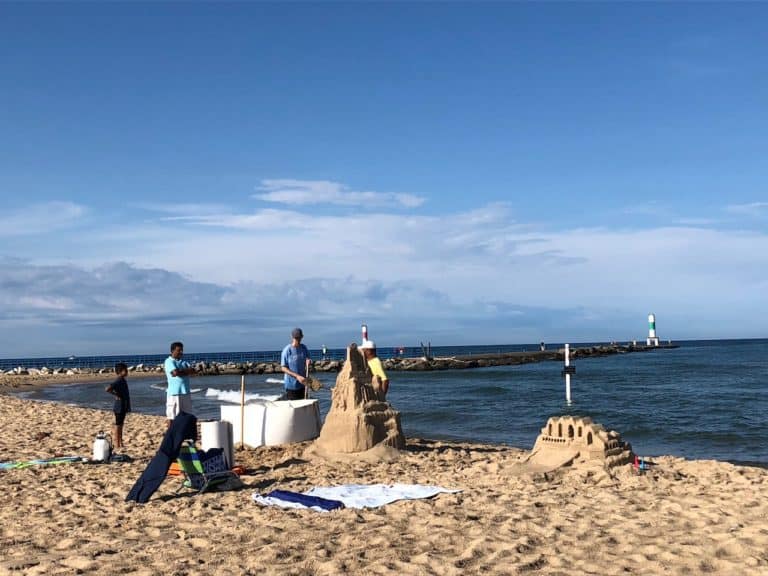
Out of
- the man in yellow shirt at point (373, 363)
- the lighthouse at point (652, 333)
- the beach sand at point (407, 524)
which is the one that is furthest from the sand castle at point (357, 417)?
the lighthouse at point (652, 333)

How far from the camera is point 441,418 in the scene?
797 inches

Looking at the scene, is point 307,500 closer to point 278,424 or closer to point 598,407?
point 278,424

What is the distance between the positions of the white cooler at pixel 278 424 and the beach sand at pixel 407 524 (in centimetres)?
102

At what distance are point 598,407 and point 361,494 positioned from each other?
59.2 feet

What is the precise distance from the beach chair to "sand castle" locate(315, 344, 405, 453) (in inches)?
93.3

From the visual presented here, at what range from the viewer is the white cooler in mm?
11391

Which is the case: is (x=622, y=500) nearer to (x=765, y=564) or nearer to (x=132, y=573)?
(x=765, y=564)

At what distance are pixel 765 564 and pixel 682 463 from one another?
18.8ft

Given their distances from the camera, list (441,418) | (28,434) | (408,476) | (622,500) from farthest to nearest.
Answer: (441,418) → (28,434) → (408,476) → (622,500)

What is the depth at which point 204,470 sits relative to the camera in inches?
325

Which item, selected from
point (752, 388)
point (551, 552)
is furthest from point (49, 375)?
point (551, 552)

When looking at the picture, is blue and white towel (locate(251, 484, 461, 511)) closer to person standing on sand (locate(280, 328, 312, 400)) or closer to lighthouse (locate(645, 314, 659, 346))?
person standing on sand (locate(280, 328, 312, 400))

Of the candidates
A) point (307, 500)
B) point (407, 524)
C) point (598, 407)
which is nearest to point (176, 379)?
point (307, 500)

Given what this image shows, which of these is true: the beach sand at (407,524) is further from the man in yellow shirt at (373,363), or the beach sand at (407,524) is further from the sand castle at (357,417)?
the man in yellow shirt at (373,363)
